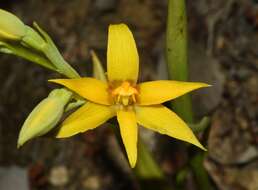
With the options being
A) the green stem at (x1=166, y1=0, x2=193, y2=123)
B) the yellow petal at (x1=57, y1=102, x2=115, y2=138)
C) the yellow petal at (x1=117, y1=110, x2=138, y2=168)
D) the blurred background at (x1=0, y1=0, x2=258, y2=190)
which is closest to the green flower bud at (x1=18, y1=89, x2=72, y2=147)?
the yellow petal at (x1=57, y1=102, x2=115, y2=138)

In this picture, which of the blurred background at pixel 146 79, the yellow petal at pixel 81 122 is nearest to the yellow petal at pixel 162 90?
the yellow petal at pixel 81 122

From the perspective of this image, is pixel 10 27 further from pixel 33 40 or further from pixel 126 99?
pixel 126 99

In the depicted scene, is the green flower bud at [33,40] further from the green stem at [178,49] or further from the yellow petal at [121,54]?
the green stem at [178,49]

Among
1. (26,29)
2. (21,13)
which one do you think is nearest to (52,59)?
(26,29)

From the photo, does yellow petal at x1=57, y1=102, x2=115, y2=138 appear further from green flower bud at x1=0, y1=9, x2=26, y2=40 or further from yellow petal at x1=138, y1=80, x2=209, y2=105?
green flower bud at x1=0, y1=9, x2=26, y2=40

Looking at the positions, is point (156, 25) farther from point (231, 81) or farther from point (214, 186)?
point (214, 186)

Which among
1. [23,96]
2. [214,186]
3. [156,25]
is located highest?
[156,25]
